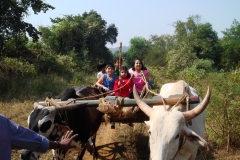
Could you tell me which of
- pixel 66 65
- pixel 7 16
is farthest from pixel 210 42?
pixel 7 16

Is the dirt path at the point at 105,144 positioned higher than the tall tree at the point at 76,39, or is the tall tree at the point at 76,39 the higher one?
the tall tree at the point at 76,39

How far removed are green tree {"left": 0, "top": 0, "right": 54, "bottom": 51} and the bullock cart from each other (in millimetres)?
8857

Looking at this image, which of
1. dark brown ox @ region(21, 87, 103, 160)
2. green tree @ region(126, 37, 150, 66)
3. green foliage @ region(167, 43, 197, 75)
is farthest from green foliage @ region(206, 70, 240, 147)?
green tree @ region(126, 37, 150, 66)

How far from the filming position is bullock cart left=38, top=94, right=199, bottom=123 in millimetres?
3707

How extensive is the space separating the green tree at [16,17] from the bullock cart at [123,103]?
8857mm

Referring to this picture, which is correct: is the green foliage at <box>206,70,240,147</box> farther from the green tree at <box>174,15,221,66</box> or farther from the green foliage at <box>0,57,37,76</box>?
the green tree at <box>174,15,221,66</box>

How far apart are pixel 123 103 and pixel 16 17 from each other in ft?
32.0

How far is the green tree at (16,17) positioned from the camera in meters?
11.7

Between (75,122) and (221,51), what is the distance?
24690 millimetres

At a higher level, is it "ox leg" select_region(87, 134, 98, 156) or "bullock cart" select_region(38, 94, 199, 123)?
"bullock cart" select_region(38, 94, 199, 123)

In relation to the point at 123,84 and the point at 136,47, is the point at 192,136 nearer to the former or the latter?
the point at 123,84

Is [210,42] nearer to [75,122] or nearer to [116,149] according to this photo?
[116,149]

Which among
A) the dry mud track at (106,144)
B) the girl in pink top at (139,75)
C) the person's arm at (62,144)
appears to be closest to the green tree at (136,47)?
the dry mud track at (106,144)

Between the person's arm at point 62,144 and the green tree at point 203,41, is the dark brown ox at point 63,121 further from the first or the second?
the green tree at point 203,41
